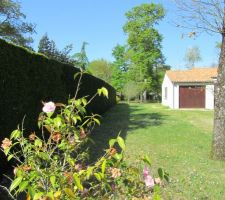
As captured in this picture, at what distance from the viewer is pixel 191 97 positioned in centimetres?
3675

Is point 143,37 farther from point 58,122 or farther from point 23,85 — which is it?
point 58,122

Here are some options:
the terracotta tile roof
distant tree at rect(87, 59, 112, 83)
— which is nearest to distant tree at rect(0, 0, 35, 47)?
the terracotta tile roof

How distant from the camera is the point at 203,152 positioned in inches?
412

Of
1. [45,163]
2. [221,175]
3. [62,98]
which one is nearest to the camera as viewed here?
[45,163]

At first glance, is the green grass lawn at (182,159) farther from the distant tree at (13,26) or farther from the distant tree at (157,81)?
the distant tree at (157,81)

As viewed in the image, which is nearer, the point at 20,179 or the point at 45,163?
the point at 20,179

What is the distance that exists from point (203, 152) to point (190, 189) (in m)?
4.10

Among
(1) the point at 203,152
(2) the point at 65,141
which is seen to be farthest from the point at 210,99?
(2) the point at 65,141

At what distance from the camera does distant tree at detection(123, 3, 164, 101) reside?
60.0 m

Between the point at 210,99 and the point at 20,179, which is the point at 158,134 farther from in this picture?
the point at 210,99

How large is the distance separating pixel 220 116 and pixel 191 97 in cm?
2765

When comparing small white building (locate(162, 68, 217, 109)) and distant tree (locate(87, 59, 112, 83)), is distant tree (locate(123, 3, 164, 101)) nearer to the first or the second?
distant tree (locate(87, 59, 112, 83))

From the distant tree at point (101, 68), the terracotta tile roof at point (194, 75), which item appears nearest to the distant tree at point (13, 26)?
the terracotta tile roof at point (194, 75)

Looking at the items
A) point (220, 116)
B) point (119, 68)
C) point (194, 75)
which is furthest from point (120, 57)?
point (220, 116)
